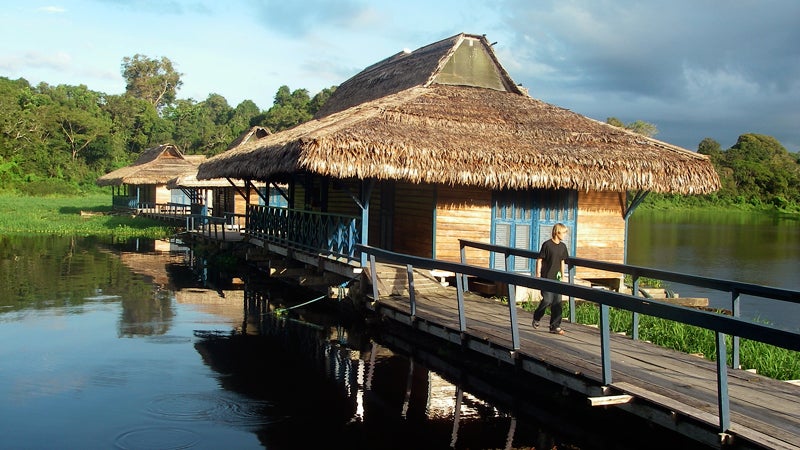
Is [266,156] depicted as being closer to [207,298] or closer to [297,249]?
[297,249]

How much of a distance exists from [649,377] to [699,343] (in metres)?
4.25

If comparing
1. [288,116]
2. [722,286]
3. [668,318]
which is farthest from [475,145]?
[288,116]

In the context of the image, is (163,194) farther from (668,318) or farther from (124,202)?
(668,318)

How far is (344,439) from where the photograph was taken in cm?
694

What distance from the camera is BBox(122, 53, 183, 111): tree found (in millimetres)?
84938

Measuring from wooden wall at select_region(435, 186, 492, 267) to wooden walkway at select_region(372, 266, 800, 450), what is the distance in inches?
143

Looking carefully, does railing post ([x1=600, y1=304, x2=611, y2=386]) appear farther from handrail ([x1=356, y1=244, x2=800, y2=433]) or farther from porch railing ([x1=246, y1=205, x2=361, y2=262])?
porch railing ([x1=246, y1=205, x2=361, y2=262])

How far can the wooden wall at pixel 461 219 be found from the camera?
46.0ft

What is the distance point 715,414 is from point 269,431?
405 centimetres

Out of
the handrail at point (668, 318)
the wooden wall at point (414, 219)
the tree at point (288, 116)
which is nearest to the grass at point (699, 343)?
the wooden wall at point (414, 219)

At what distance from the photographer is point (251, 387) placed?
866cm

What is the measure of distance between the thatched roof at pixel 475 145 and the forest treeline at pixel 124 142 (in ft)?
120

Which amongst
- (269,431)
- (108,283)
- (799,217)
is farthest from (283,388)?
(799,217)

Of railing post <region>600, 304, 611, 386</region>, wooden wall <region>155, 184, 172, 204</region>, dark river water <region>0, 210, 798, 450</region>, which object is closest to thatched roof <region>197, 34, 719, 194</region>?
dark river water <region>0, 210, 798, 450</region>
